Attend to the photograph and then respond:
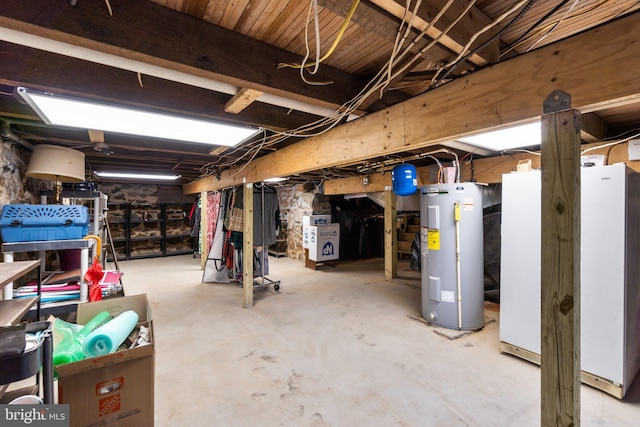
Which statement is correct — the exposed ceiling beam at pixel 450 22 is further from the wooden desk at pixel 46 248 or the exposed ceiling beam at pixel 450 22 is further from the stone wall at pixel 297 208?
the stone wall at pixel 297 208

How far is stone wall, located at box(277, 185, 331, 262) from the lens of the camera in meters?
6.53

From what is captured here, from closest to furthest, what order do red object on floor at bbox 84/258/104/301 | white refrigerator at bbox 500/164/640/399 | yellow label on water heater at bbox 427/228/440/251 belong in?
1. white refrigerator at bbox 500/164/640/399
2. red object on floor at bbox 84/258/104/301
3. yellow label on water heater at bbox 427/228/440/251

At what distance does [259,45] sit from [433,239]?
2.56m

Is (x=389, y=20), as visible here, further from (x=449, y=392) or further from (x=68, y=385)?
(x=449, y=392)

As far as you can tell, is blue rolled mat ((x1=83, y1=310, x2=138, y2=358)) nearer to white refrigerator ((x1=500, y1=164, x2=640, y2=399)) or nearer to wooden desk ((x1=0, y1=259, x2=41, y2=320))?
wooden desk ((x1=0, y1=259, x2=41, y2=320))

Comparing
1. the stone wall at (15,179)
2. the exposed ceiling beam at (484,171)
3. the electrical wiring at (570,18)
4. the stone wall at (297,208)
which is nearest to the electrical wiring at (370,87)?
the electrical wiring at (570,18)

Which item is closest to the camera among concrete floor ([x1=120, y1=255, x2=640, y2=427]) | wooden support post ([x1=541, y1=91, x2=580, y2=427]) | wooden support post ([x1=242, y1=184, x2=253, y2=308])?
wooden support post ([x1=541, y1=91, x2=580, y2=427])

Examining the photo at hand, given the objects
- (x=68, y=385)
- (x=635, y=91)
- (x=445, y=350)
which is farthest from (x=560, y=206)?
(x=445, y=350)

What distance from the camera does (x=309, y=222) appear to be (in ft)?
20.3

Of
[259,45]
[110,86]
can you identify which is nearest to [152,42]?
[259,45]

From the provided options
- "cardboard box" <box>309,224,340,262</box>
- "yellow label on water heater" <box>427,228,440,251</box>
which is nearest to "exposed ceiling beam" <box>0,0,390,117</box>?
"yellow label on water heater" <box>427,228,440,251</box>

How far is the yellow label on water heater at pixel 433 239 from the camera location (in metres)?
3.06

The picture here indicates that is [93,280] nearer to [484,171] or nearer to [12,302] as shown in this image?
[12,302]

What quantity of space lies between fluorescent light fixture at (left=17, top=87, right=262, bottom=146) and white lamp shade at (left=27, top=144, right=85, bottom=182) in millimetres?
627
